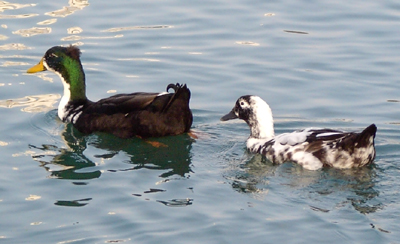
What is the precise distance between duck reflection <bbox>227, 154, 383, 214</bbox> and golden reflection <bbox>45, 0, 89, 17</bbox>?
7.49 m

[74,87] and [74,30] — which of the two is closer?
[74,87]

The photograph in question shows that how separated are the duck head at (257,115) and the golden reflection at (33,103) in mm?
3330

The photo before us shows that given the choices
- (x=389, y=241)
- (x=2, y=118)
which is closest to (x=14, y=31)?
(x=2, y=118)

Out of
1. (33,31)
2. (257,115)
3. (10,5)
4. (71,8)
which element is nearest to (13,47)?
(33,31)

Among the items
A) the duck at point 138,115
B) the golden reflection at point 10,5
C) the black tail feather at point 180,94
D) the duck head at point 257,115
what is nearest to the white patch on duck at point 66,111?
the duck at point 138,115

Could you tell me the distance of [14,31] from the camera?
1614 cm

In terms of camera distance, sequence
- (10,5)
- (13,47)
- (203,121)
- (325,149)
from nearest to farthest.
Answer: (325,149) < (203,121) < (13,47) < (10,5)

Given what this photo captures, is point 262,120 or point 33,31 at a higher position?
point 33,31

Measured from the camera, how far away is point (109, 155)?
11062 mm

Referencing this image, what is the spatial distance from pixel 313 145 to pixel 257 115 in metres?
1.25

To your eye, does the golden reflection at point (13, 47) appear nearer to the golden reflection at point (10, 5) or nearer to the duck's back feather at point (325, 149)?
the golden reflection at point (10, 5)

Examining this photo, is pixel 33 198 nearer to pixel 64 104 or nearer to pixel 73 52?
pixel 64 104

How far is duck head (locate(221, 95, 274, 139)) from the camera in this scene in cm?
1144

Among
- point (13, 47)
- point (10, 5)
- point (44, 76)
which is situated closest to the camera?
point (44, 76)
